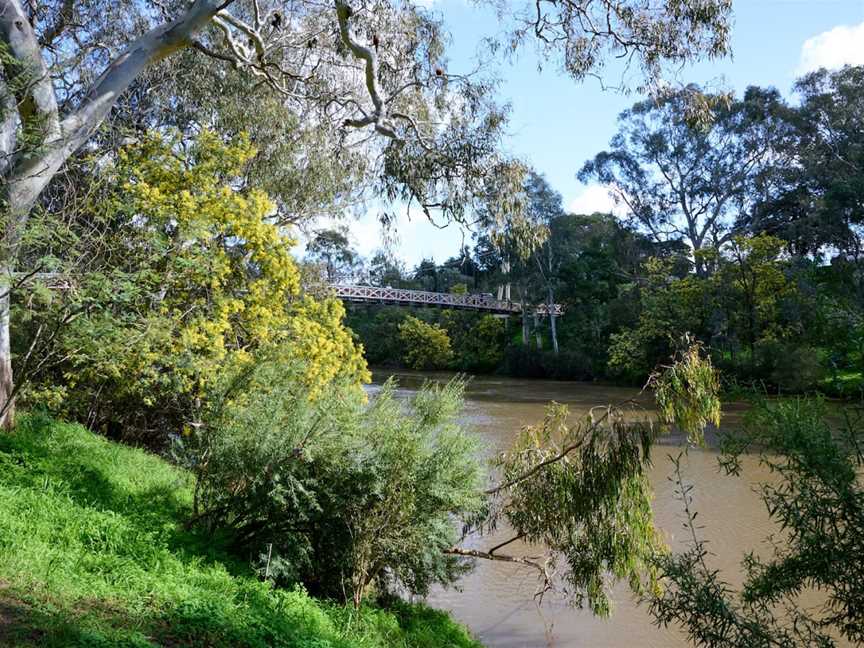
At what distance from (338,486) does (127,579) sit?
1.29 meters

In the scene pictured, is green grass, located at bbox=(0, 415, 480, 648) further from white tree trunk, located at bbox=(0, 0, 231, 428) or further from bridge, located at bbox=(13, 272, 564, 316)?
bridge, located at bbox=(13, 272, 564, 316)

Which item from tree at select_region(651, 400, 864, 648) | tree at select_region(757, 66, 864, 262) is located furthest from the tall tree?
tree at select_region(651, 400, 864, 648)

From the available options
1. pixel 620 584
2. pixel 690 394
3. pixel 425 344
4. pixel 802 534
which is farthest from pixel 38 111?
pixel 425 344

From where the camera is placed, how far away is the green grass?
111 inches

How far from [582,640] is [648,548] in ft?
3.95

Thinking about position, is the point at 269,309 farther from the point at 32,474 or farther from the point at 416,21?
the point at 416,21

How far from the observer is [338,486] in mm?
4285

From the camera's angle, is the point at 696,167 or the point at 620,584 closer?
the point at 620,584

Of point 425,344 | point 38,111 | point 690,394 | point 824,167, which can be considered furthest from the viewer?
point 425,344

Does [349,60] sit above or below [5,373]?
above

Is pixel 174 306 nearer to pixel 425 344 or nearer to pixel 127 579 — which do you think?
pixel 127 579

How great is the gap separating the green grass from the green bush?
10.2 inches

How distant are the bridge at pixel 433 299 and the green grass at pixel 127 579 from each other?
19.1m

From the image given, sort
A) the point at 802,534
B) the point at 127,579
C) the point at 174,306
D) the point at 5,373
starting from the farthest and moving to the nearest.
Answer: the point at 174,306 → the point at 5,373 → the point at 127,579 → the point at 802,534
